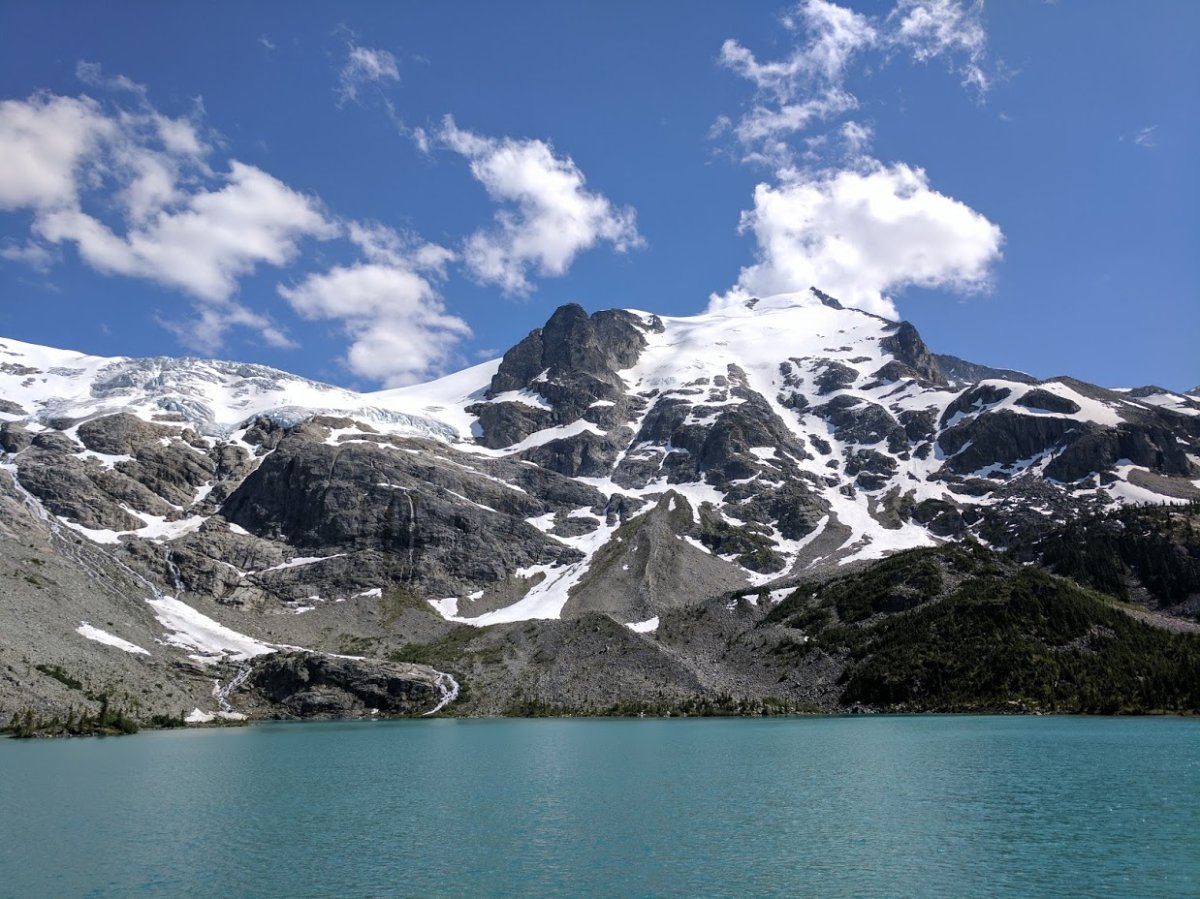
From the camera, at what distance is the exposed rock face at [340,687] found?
157500 mm

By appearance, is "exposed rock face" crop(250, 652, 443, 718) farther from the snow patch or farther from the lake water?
the lake water

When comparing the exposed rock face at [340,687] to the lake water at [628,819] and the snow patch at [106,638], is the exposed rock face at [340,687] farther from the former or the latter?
the lake water at [628,819]

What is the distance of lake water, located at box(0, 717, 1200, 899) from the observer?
36125 millimetres

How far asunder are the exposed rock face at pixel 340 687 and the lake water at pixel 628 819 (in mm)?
68048

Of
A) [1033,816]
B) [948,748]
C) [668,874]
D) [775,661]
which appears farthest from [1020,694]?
[668,874]

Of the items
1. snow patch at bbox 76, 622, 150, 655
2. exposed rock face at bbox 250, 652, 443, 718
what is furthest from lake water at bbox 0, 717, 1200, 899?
exposed rock face at bbox 250, 652, 443, 718

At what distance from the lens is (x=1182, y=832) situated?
40.2 metres

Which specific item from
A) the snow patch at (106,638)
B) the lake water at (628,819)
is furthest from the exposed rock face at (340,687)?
the lake water at (628,819)

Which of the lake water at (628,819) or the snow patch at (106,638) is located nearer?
the lake water at (628,819)

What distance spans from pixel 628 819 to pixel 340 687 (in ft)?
407

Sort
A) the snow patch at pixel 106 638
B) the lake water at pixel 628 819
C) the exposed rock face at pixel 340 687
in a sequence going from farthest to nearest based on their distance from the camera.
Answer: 1. the exposed rock face at pixel 340 687
2. the snow patch at pixel 106 638
3. the lake water at pixel 628 819

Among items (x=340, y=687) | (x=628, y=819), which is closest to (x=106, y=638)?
(x=340, y=687)

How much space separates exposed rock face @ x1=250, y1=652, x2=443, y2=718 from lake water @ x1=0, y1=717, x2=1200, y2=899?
6805 centimetres

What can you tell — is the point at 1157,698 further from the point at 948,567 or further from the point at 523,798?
the point at 523,798
